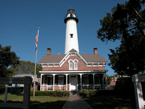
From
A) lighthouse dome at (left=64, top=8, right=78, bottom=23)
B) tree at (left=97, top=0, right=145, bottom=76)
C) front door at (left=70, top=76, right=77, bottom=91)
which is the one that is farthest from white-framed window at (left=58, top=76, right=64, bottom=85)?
lighthouse dome at (left=64, top=8, right=78, bottom=23)

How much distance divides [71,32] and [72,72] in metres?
13.7

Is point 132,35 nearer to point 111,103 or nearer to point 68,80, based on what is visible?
point 111,103

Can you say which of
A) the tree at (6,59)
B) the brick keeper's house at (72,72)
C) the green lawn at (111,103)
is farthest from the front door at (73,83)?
the tree at (6,59)

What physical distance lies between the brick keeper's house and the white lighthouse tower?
16.6ft

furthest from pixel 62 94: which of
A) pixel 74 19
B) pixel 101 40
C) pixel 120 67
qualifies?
pixel 74 19

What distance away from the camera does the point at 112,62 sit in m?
22.0

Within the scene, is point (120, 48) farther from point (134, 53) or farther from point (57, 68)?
point (57, 68)

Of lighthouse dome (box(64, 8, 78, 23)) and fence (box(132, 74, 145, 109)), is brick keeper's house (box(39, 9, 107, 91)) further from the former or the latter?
fence (box(132, 74, 145, 109))

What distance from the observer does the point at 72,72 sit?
2227 centimetres

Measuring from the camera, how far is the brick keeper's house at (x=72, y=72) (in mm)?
22328

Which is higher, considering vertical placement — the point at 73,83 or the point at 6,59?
the point at 6,59

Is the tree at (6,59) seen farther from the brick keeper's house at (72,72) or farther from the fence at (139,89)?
the fence at (139,89)

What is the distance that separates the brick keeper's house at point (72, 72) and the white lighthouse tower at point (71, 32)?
506 cm

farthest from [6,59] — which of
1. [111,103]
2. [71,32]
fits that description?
[111,103]
